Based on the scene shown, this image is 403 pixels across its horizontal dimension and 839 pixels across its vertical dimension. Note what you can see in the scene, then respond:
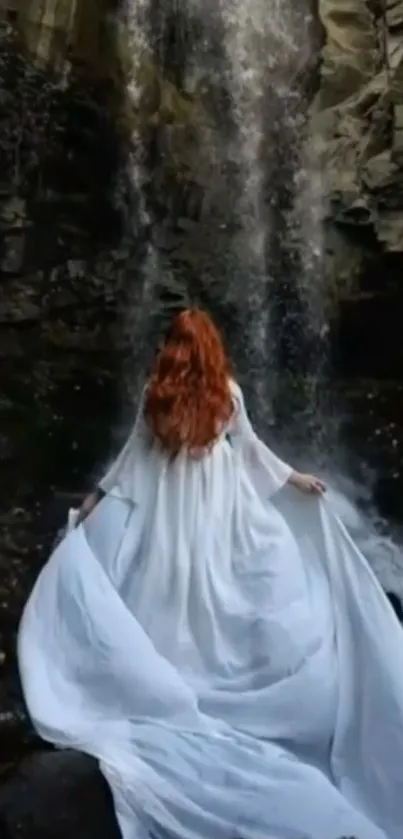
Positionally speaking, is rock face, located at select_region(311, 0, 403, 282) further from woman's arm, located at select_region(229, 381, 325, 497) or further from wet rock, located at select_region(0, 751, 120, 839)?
wet rock, located at select_region(0, 751, 120, 839)

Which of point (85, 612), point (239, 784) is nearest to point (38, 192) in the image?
point (85, 612)

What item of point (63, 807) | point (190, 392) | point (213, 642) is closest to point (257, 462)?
point (190, 392)

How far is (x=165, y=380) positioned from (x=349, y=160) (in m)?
1.17

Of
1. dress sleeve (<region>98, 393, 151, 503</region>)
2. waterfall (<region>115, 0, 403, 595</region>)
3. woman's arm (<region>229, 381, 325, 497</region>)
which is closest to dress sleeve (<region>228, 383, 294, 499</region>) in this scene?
woman's arm (<region>229, 381, 325, 497</region>)

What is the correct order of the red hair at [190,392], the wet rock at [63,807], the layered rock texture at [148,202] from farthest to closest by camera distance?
the layered rock texture at [148,202] < the red hair at [190,392] < the wet rock at [63,807]

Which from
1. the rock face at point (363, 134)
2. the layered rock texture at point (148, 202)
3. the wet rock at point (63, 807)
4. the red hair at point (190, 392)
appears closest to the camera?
the wet rock at point (63, 807)

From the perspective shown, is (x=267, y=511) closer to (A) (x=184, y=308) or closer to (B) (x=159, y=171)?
(A) (x=184, y=308)

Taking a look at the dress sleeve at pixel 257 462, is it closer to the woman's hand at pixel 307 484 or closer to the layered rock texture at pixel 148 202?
the woman's hand at pixel 307 484

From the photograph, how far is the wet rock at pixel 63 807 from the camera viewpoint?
2428mm

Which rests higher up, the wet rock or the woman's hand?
the woman's hand

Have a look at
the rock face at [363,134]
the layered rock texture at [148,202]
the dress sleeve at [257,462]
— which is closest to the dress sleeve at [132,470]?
the dress sleeve at [257,462]

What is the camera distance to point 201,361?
119 inches

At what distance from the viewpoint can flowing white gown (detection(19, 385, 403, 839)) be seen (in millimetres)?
2494

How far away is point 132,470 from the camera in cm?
298
